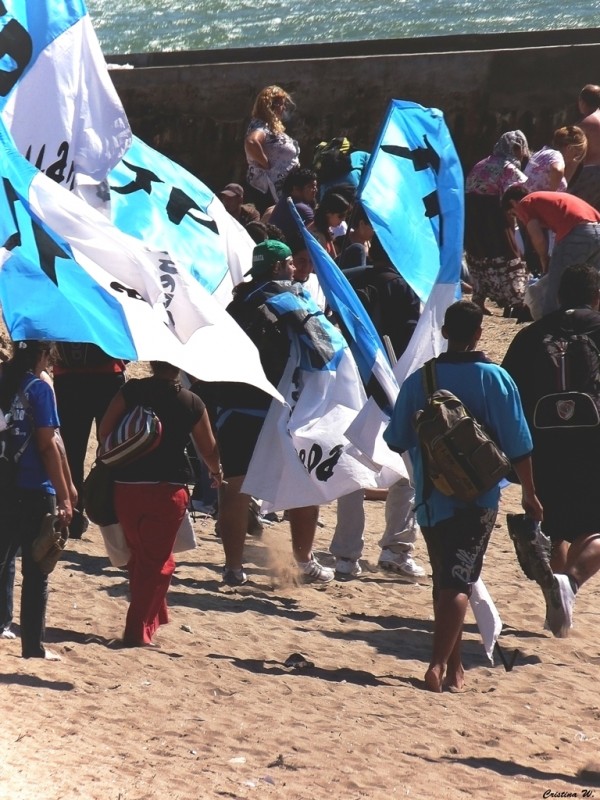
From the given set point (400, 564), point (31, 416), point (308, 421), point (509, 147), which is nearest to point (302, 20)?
point (509, 147)

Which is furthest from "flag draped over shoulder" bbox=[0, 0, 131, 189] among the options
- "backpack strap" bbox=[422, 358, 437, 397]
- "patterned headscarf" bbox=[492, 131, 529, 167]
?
"patterned headscarf" bbox=[492, 131, 529, 167]

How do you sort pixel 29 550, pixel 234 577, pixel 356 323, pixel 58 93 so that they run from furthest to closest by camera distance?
1. pixel 234 577
2. pixel 356 323
3. pixel 58 93
4. pixel 29 550

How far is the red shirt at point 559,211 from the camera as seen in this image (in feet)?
31.4

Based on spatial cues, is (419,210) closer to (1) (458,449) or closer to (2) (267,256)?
(2) (267,256)

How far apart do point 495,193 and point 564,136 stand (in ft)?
4.72

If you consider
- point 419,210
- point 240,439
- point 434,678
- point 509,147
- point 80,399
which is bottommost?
point 434,678

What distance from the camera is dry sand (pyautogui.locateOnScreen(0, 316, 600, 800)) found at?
5680 mm

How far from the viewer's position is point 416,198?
8617 millimetres

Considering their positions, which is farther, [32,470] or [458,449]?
[32,470]

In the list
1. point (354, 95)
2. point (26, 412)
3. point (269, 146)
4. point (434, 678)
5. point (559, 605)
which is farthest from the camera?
point (354, 95)

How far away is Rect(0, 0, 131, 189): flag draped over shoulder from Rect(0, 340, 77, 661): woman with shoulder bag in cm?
126

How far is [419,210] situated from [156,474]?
243cm

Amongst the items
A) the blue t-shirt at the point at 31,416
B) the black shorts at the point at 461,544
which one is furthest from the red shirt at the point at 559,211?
the blue t-shirt at the point at 31,416

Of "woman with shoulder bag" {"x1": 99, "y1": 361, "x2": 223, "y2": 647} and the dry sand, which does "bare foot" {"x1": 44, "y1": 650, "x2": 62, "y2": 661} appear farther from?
"woman with shoulder bag" {"x1": 99, "y1": 361, "x2": 223, "y2": 647}
